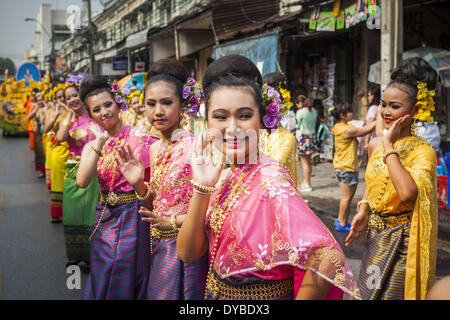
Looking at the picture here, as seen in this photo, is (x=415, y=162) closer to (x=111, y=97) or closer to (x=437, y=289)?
(x=437, y=289)

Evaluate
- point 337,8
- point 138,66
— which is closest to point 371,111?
point 337,8

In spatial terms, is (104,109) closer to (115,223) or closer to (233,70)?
(115,223)

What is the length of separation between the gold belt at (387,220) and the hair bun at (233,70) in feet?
5.05

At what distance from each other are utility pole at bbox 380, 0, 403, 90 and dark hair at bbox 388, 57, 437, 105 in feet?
10.9

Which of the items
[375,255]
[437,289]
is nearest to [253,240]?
[437,289]

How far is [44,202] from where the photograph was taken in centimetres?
959

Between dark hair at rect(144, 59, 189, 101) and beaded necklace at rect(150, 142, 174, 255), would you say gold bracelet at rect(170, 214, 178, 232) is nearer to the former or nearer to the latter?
beaded necklace at rect(150, 142, 174, 255)

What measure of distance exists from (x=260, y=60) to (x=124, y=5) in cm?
2509

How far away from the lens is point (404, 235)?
3164mm

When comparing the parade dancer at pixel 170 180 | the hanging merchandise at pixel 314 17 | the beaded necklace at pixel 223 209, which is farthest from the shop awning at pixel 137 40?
the beaded necklace at pixel 223 209

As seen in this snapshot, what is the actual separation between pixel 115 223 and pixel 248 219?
6.55ft

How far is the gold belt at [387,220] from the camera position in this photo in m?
3.19

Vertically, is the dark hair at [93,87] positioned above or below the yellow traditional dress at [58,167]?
above

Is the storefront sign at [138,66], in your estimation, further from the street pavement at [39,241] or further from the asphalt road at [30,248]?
the asphalt road at [30,248]
